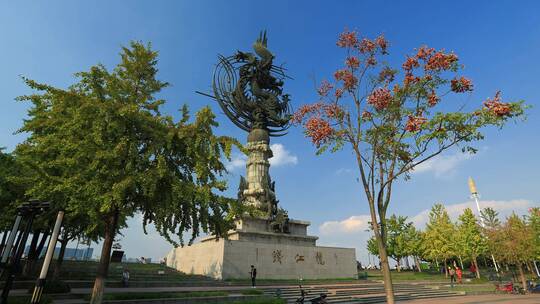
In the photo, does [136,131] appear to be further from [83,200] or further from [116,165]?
[83,200]

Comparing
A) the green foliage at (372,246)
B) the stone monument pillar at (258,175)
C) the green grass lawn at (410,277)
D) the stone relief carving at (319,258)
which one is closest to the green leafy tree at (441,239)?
the green grass lawn at (410,277)

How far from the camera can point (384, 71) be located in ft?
40.9

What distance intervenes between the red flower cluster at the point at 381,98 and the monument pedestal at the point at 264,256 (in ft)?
65.4

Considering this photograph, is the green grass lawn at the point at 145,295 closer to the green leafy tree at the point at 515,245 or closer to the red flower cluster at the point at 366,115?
the red flower cluster at the point at 366,115

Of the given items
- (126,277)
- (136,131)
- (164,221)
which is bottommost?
(126,277)

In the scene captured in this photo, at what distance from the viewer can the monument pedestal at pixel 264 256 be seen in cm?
2703

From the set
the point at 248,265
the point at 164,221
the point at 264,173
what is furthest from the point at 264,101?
the point at 164,221

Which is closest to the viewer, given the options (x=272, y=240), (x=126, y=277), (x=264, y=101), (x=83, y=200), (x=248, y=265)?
(x=83, y=200)

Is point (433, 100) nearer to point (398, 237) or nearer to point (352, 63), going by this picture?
point (352, 63)

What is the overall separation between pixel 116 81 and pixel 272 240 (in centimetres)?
2284

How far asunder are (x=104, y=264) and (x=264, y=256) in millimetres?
19114

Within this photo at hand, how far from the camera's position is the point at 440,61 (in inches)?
428

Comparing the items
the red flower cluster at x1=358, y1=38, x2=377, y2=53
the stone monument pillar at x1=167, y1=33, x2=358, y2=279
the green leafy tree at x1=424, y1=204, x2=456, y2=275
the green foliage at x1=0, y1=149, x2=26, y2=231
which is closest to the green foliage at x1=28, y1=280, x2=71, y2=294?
the green foliage at x1=0, y1=149, x2=26, y2=231

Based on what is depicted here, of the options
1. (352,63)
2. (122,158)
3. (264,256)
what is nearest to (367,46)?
(352,63)
